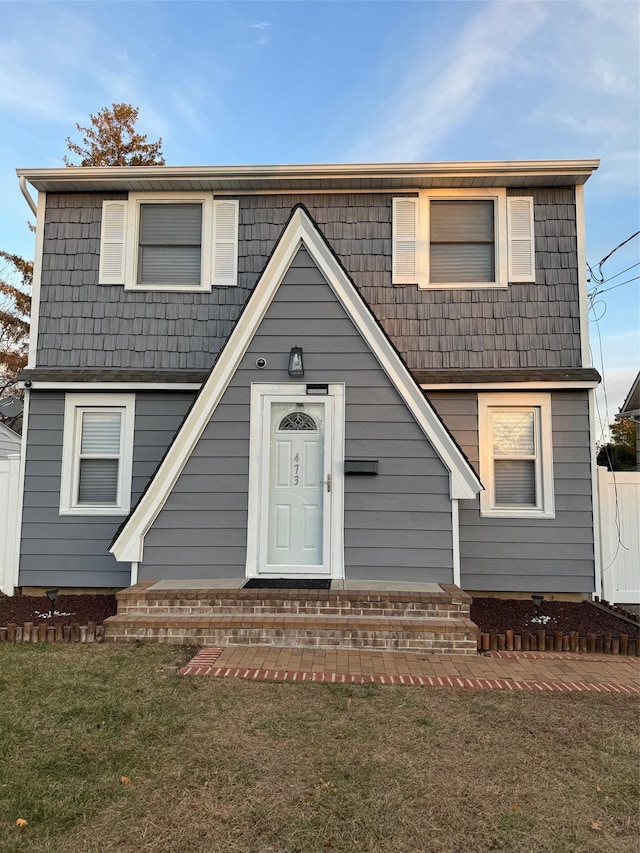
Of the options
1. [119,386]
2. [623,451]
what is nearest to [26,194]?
[119,386]

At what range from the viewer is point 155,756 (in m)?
3.16

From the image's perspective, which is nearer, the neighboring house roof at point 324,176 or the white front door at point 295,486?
the white front door at point 295,486

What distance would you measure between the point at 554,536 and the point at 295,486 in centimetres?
378

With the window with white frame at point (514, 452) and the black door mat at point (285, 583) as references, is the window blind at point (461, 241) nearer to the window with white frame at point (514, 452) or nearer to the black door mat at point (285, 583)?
the window with white frame at point (514, 452)

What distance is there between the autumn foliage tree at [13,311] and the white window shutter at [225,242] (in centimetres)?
1537

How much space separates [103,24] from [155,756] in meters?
11.2

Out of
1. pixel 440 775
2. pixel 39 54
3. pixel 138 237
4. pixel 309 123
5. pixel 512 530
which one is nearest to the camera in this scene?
pixel 440 775

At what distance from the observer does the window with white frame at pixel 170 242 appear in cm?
771

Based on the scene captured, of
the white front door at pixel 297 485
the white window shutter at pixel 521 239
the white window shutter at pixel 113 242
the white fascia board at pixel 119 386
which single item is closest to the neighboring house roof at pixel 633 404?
the white window shutter at pixel 521 239

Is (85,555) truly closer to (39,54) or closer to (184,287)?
(184,287)

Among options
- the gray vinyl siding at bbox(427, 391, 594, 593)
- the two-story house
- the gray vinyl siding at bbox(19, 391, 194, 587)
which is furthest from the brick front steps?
the gray vinyl siding at bbox(19, 391, 194, 587)

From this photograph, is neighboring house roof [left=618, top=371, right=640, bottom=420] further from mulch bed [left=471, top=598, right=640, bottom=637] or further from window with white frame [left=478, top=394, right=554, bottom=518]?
mulch bed [left=471, top=598, right=640, bottom=637]

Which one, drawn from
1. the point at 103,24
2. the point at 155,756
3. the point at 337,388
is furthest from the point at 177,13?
the point at 155,756

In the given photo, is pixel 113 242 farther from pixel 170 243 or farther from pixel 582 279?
pixel 582 279
